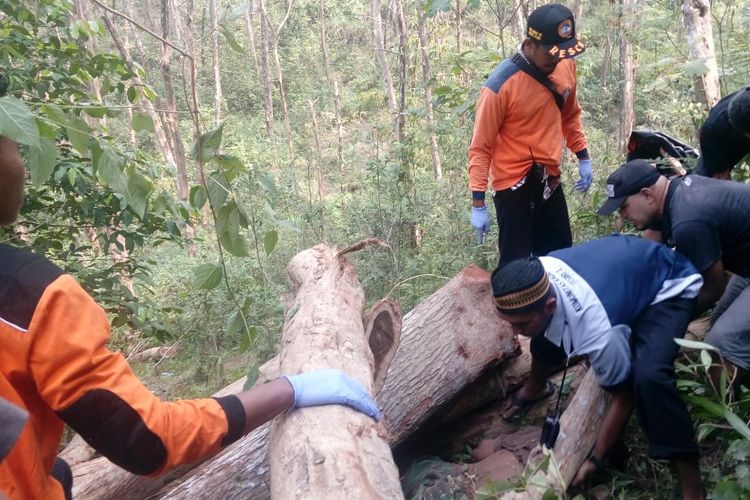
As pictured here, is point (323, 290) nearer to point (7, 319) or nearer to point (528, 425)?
point (528, 425)

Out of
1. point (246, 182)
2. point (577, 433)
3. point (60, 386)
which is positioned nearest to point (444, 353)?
point (577, 433)

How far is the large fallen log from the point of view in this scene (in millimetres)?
3232

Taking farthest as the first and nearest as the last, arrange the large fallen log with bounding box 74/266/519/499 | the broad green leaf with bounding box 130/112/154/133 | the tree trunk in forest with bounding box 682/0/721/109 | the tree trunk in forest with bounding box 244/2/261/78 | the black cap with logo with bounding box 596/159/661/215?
the tree trunk in forest with bounding box 244/2/261/78, the tree trunk in forest with bounding box 682/0/721/109, the large fallen log with bounding box 74/266/519/499, the black cap with logo with bounding box 596/159/661/215, the broad green leaf with bounding box 130/112/154/133

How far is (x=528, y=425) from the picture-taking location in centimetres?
335

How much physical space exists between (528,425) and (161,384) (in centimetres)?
426

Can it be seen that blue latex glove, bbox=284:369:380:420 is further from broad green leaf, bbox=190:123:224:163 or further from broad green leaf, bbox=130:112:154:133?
broad green leaf, bbox=130:112:154:133

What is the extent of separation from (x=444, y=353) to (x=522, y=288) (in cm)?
98

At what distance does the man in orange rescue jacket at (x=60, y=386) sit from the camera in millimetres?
1357

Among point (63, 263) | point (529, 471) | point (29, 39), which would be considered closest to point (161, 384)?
point (63, 263)

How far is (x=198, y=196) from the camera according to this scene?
7.29 ft

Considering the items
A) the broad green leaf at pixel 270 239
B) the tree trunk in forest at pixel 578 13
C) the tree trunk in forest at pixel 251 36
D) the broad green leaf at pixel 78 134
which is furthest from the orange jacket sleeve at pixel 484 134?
the tree trunk in forest at pixel 251 36

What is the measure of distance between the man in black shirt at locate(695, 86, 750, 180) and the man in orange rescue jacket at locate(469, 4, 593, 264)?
85 centimetres

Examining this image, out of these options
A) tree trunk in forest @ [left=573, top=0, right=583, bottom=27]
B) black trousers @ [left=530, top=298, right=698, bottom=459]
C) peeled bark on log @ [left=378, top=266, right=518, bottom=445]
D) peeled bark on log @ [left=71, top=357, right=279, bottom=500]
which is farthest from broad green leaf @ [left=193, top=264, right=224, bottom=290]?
tree trunk in forest @ [left=573, top=0, right=583, bottom=27]

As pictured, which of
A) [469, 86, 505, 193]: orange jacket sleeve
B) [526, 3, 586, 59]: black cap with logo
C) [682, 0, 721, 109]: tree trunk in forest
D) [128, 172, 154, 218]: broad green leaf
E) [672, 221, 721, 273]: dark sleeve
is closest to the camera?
[128, 172, 154, 218]: broad green leaf
